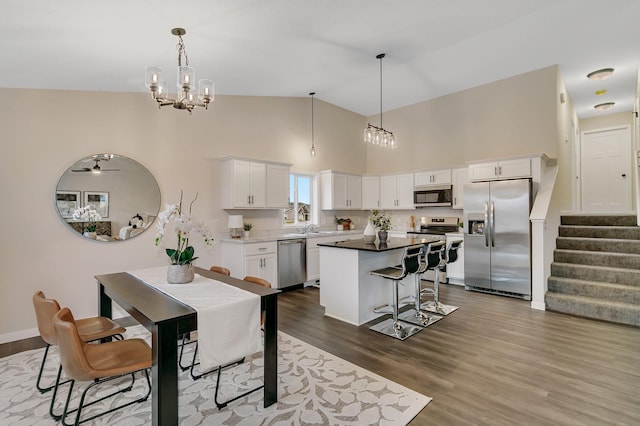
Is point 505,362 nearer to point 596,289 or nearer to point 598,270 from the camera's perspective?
point 596,289

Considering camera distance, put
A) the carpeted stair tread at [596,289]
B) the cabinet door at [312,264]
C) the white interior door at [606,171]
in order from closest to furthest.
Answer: the carpeted stair tread at [596,289] < the cabinet door at [312,264] < the white interior door at [606,171]

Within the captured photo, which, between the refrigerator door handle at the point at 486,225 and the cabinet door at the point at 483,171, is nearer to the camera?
the refrigerator door handle at the point at 486,225

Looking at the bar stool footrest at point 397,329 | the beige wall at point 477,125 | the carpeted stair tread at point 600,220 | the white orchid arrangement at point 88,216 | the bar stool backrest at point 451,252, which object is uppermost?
the beige wall at point 477,125

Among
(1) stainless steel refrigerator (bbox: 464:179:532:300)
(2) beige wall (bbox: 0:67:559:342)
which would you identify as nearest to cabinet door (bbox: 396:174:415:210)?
(2) beige wall (bbox: 0:67:559:342)

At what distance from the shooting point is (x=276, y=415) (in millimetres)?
2176

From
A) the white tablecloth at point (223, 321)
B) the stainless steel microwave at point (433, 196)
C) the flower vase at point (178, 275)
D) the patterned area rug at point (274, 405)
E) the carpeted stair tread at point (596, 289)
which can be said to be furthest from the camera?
the stainless steel microwave at point (433, 196)

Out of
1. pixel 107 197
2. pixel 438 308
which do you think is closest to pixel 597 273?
pixel 438 308

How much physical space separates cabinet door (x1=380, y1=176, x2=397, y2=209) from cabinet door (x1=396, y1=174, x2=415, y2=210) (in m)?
0.10

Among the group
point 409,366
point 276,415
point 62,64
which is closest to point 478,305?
point 409,366

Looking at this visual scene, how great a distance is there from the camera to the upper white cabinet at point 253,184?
5016mm

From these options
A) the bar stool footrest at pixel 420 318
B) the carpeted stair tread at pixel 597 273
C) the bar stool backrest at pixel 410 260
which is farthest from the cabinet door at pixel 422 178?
the bar stool backrest at pixel 410 260

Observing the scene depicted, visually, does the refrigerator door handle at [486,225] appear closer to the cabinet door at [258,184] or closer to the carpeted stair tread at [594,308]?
the carpeted stair tread at [594,308]

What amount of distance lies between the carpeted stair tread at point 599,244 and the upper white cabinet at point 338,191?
3.80 meters

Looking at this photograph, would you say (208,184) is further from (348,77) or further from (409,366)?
(409,366)
